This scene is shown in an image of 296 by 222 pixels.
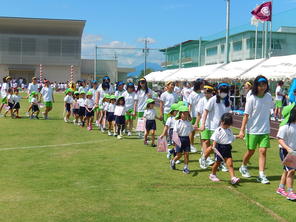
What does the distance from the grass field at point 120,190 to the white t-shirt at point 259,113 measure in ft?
3.19

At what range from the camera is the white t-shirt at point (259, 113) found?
712cm

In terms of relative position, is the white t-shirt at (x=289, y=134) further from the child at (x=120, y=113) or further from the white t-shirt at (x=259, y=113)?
the child at (x=120, y=113)

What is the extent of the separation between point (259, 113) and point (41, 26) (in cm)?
7537

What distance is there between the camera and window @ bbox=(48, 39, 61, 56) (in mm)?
78438

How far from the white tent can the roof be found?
59.5 m

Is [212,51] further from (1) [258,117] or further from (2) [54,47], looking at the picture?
(1) [258,117]

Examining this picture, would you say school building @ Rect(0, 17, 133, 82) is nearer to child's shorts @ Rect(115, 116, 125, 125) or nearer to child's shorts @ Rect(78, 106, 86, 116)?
child's shorts @ Rect(78, 106, 86, 116)

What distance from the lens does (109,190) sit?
6.32 meters

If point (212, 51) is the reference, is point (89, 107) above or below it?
below

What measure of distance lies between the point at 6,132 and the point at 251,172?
911 centimetres

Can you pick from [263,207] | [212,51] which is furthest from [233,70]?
[212,51]

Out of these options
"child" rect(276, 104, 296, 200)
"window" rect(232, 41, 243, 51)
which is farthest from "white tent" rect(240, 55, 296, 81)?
"window" rect(232, 41, 243, 51)

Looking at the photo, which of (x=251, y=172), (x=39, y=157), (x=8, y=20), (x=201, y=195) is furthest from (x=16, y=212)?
(x=8, y=20)

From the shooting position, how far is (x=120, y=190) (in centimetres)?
634
